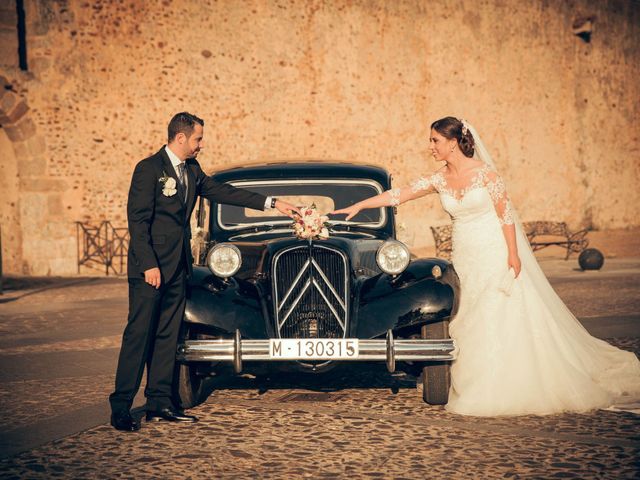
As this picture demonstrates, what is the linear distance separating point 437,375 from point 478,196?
112 cm

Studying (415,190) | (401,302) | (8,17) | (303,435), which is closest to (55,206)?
(8,17)

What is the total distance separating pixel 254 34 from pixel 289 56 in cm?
98

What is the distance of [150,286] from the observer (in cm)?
446

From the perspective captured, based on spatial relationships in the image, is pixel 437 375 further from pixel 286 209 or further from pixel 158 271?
pixel 158 271

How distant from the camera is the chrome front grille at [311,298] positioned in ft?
15.5

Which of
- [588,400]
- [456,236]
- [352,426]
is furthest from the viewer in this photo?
[456,236]

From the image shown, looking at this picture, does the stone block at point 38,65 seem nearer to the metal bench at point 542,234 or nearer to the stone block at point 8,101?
the stone block at point 8,101

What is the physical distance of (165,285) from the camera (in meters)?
4.55

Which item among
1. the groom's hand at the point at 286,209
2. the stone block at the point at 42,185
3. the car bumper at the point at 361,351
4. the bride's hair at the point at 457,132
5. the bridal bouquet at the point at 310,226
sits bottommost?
the car bumper at the point at 361,351

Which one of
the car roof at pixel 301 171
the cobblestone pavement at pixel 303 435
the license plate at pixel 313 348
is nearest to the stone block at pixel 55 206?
the cobblestone pavement at pixel 303 435

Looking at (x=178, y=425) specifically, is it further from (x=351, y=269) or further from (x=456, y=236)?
(x=456, y=236)

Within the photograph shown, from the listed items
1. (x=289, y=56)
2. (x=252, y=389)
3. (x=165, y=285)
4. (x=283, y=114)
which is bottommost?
(x=252, y=389)

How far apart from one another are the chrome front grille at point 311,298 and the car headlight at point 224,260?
299 mm

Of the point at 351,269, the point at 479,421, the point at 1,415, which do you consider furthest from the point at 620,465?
the point at 1,415
